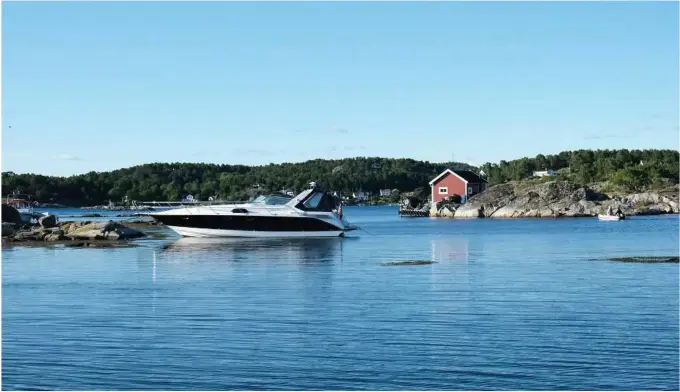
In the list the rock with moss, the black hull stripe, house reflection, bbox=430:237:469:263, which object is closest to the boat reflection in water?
the black hull stripe

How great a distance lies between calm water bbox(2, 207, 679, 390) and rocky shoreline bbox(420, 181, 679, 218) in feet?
273

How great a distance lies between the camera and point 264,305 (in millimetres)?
25672

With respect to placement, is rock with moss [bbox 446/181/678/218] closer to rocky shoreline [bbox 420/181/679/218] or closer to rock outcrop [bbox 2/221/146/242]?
rocky shoreline [bbox 420/181/679/218]

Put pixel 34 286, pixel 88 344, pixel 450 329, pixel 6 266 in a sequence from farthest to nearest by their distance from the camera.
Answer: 1. pixel 6 266
2. pixel 34 286
3. pixel 450 329
4. pixel 88 344

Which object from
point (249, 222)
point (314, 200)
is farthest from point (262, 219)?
point (314, 200)

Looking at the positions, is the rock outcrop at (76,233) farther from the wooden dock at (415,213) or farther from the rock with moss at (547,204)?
the wooden dock at (415,213)

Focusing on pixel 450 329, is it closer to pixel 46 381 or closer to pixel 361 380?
pixel 361 380

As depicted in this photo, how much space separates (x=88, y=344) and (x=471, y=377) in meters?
8.02

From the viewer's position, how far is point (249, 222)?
60562 millimetres

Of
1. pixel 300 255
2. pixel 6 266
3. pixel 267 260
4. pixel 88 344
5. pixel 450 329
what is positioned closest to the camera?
pixel 88 344

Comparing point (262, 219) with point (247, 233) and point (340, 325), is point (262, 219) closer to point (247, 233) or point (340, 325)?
point (247, 233)

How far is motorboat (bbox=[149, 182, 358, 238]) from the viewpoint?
198 ft

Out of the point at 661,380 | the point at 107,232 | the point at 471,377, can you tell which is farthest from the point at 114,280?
the point at 107,232

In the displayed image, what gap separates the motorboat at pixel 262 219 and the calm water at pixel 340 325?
65.3 feet
